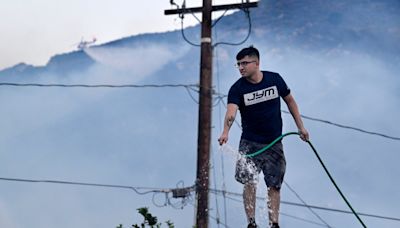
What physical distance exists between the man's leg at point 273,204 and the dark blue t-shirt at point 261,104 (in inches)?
22.4

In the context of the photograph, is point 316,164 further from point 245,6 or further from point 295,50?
point 245,6

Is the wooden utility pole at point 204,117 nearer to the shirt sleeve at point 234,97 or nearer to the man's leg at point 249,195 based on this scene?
the man's leg at point 249,195

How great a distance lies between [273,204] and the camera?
307 inches

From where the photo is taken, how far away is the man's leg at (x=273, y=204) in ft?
25.5

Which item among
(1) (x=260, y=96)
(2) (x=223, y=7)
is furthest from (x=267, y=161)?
(2) (x=223, y=7)

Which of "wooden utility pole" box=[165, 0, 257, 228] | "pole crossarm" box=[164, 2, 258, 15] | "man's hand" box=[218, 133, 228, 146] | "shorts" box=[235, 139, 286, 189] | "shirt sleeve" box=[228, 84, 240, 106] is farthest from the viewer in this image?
"pole crossarm" box=[164, 2, 258, 15]

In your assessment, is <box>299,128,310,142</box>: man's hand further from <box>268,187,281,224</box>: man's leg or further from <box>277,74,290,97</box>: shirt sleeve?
<box>268,187,281,224</box>: man's leg

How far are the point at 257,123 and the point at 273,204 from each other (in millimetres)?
928

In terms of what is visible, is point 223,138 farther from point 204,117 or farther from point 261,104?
point 204,117

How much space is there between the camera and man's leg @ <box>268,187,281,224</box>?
7.77m

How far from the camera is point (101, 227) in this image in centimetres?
16688

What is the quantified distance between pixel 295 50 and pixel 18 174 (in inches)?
3303

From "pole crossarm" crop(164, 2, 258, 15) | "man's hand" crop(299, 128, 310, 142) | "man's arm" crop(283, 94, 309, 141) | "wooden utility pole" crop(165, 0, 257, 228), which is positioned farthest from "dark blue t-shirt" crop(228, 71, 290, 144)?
"pole crossarm" crop(164, 2, 258, 15)

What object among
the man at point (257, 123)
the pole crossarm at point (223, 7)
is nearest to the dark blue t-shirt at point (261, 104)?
the man at point (257, 123)
